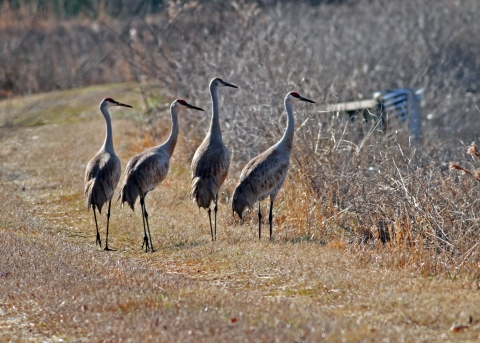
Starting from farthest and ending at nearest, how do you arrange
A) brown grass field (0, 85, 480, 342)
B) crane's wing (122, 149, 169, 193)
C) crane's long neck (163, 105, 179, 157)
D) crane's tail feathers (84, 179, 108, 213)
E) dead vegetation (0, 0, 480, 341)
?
crane's long neck (163, 105, 179, 157)
crane's wing (122, 149, 169, 193)
crane's tail feathers (84, 179, 108, 213)
dead vegetation (0, 0, 480, 341)
brown grass field (0, 85, 480, 342)

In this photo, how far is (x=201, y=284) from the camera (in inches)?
308

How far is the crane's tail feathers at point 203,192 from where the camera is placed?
1027cm

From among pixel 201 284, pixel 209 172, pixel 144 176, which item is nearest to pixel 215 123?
pixel 209 172

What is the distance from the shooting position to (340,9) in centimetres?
2691

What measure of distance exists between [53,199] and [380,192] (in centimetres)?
636

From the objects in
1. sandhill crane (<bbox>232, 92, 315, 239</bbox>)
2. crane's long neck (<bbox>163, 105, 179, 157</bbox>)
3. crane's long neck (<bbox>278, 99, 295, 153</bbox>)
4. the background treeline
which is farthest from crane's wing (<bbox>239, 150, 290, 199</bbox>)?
crane's long neck (<bbox>163, 105, 179, 157</bbox>)

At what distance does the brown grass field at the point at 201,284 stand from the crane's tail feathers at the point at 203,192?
501 millimetres

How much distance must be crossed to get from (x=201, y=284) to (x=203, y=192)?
2.62 meters

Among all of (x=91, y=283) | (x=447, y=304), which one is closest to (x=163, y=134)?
(x=91, y=283)

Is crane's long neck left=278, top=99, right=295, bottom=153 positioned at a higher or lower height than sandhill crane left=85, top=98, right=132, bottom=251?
higher

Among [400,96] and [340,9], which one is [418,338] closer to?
[400,96]

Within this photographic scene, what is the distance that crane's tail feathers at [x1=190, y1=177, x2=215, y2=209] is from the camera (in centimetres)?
1027

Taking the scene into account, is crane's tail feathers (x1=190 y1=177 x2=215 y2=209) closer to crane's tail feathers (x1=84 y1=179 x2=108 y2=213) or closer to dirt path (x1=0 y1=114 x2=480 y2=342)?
dirt path (x1=0 y1=114 x2=480 y2=342)

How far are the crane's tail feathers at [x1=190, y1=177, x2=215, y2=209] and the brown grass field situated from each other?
1.64 ft
